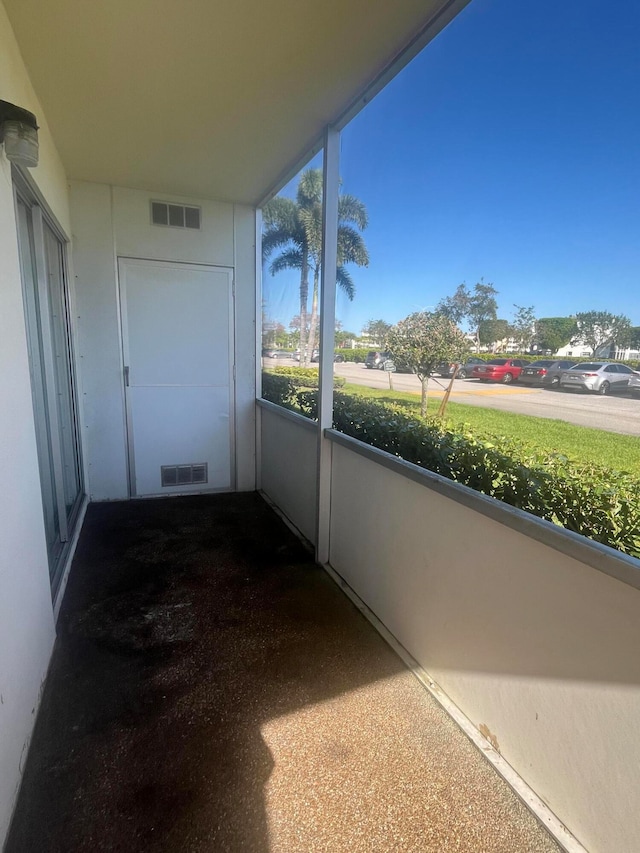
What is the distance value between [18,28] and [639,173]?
2.37 meters

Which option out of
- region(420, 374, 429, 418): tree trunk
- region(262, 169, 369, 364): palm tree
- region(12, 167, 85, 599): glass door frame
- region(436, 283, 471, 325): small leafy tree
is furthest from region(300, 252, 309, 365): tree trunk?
region(12, 167, 85, 599): glass door frame

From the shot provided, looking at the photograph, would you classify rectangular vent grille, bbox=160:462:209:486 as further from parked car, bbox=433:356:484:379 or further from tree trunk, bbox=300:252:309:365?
parked car, bbox=433:356:484:379

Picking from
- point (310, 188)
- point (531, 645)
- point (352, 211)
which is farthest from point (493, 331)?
point (310, 188)

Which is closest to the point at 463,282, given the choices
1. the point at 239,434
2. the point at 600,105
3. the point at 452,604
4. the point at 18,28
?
the point at 600,105

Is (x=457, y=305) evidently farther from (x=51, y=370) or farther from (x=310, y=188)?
(x=51, y=370)

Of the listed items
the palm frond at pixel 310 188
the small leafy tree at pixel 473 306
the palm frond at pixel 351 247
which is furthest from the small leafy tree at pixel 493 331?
the palm frond at pixel 310 188

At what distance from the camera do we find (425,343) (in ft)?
6.16

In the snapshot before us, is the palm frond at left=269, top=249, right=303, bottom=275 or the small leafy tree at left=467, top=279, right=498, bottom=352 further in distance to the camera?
the palm frond at left=269, top=249, right=303, bottom=275

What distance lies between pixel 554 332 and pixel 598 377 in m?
0.19

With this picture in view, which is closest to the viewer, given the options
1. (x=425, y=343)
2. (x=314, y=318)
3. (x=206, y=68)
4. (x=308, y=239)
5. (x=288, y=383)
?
(x=425, y=343)

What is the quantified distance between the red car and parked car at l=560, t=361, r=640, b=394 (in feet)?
0.58

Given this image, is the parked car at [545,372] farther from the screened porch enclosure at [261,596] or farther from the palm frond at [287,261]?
the palm frond at [287,261]

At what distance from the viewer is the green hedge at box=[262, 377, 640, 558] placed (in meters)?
1.17

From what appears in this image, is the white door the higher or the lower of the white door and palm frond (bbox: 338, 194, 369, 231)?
the lower
